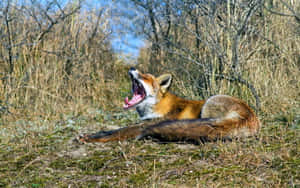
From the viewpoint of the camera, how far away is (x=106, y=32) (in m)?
9.03

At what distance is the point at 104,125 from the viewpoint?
18.9 feet

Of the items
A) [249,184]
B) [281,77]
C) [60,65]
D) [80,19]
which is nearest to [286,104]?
[281,77]

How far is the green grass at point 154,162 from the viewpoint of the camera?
3162 millimetres

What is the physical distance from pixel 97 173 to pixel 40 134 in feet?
6.50

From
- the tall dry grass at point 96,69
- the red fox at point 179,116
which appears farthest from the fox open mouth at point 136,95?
the tall dry grass at point 96,69

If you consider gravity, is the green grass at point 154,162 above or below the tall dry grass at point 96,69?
below

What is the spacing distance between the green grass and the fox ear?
1.12 meters

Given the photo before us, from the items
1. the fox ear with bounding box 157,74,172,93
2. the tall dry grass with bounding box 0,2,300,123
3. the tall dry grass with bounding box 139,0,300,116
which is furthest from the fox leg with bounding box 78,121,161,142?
the tall dry grass with bounding box 139,0,300,116

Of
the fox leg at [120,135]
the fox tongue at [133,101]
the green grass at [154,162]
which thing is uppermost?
the fox tongue at [133,101]

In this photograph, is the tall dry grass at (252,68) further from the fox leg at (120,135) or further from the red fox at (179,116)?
the fox leg at (120,135)

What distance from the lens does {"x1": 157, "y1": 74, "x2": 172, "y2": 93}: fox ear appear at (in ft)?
17.1

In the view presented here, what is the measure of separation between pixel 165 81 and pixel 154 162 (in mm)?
2016

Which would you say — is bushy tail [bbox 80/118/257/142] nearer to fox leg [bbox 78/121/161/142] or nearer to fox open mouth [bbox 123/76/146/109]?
fox leg [bbox 78/121/161/142]

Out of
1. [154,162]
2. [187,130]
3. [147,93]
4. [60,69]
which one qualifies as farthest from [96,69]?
[154,162]
